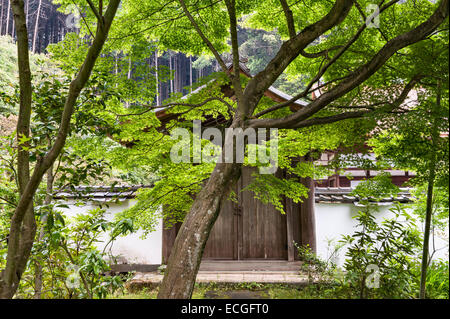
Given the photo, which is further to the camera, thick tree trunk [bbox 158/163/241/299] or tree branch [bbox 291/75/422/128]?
tree branch [bbox 291/75/422/128]

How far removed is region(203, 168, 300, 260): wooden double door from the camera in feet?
23.4

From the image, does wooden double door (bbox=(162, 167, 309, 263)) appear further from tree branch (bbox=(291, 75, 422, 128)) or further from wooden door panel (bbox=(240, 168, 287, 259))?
tree branch (bbox=(291, 75, 422, 128))

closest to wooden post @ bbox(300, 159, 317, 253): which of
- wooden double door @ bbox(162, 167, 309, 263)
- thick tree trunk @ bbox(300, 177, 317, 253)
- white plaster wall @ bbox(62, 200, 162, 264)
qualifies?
thick tree trunk @ bbox(300, 177, 317, 253)

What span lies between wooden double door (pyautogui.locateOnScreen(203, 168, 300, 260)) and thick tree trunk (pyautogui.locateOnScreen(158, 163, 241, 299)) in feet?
13.8

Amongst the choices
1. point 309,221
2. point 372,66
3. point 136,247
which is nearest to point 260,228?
point 309,221

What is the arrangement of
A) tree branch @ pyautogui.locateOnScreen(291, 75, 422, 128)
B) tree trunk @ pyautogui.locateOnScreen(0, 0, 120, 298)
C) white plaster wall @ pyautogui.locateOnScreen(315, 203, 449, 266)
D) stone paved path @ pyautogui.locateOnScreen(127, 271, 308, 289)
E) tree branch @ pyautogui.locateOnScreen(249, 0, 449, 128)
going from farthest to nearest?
white plaster wall @ pyautogui.locateOnScreen(315, 203, 449, 266) → stone paved path @ pyautogui.locateOnScreen(127, 271, 308, 289) → tree branch @ pyautogui.locateOnScreen(291, 75, 422, 128) → tree branch @ pyautogui.locateOnScreen(249, 0, 449, 128) → tree trunk @ pyautogui.locateOnScreen(0, 0, 120, 298)

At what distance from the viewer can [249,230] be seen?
7.21 meters

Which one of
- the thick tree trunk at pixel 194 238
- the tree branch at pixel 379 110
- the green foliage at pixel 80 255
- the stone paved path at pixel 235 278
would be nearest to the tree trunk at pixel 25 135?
the green foliage at pixel 80 255

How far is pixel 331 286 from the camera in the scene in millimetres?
5234

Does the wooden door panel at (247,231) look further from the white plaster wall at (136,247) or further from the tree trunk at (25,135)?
the tree trunk at (25,135)

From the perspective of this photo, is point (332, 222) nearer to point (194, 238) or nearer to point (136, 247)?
point (136, 247)

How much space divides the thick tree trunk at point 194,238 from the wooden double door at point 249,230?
4197mm

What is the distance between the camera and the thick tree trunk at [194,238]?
2.61 m
